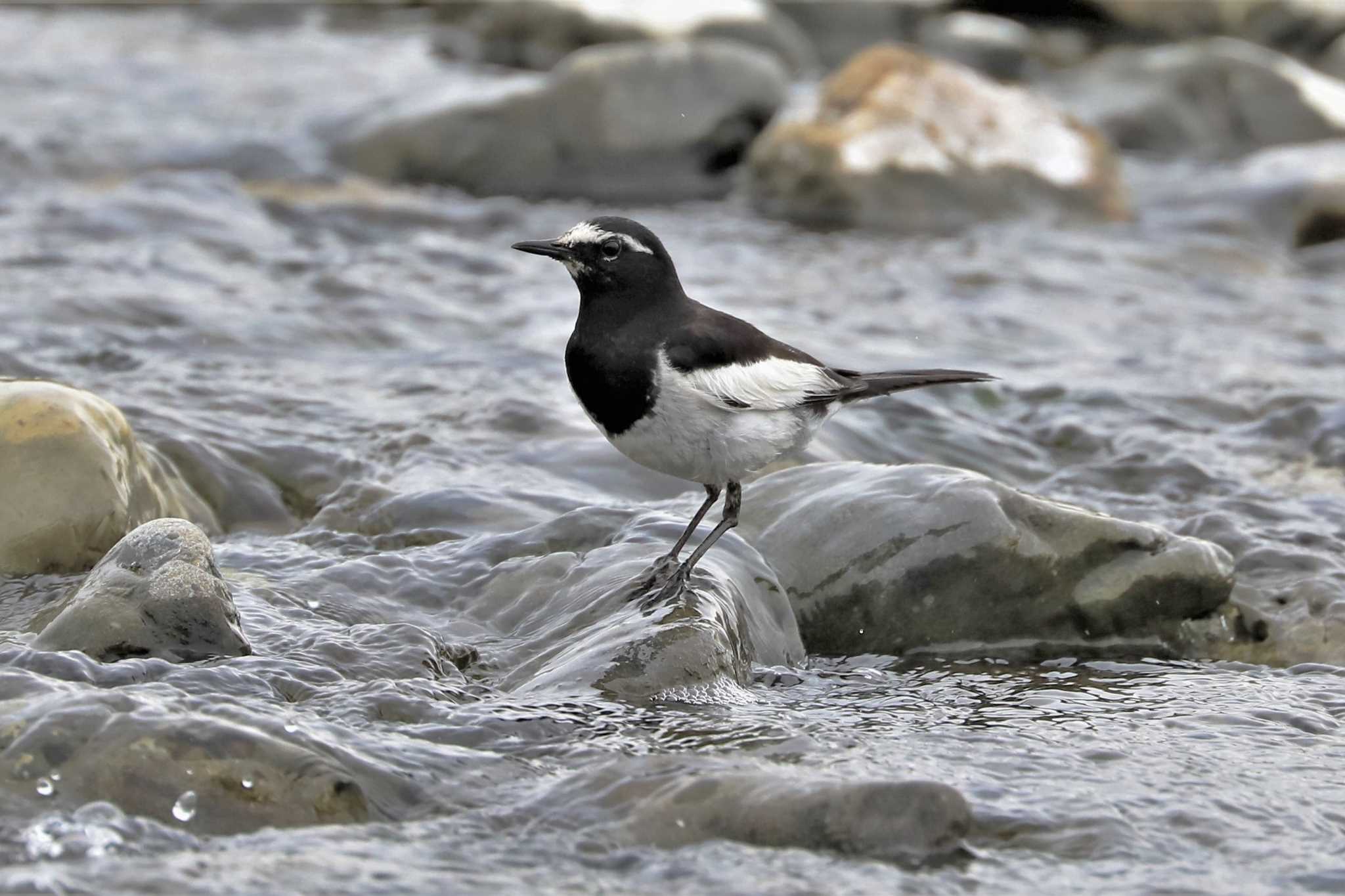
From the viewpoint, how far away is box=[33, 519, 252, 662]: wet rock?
5.00 meters

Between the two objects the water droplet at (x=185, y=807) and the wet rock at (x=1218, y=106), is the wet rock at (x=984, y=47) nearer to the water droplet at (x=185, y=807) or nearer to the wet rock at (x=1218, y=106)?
the wet rock at (x=1218, y=106)

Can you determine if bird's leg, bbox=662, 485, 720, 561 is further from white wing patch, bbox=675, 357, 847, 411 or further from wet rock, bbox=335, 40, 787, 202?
wet rock, bbox=335, 40, 787, 202

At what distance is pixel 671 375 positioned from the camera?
5.61 m

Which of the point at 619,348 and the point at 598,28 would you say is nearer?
the point at 619,348

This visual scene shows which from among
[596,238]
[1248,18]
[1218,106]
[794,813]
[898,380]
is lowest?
[794,813]

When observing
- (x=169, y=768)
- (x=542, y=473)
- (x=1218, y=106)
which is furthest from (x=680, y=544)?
(x=1218, y=106)

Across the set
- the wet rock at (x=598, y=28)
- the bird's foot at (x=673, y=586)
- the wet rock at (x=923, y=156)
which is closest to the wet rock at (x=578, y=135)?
the wet rock at (x=923, y=156)

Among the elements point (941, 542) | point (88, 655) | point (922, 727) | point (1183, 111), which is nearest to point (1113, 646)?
point (941, 542)

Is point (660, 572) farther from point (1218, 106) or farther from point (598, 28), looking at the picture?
point (598, 28)

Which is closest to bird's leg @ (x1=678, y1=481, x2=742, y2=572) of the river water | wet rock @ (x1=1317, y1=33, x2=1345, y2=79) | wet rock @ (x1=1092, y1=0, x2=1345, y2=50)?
the river water

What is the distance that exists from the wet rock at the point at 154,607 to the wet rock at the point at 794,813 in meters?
1.42

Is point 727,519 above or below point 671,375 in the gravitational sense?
below

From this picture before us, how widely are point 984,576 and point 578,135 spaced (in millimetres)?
9367

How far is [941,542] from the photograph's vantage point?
6.26 meters
